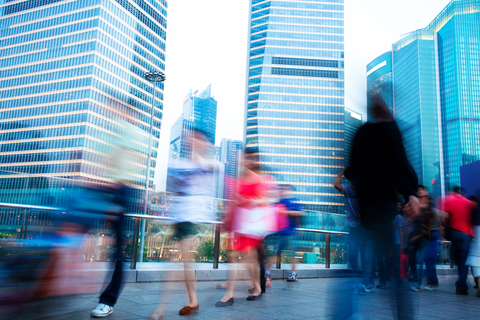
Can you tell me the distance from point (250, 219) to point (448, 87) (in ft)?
435

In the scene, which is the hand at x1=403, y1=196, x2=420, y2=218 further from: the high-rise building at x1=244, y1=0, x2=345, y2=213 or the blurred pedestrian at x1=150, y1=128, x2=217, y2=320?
the high-rise building at x1=244, y1=0, x2=345, y2=213

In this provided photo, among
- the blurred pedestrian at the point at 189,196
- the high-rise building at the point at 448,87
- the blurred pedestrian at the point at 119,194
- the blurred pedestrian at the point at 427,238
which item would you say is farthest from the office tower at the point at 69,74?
the blurred pedestrian at the point at 119,194

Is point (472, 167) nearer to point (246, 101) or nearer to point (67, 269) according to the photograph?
point (246, 101)

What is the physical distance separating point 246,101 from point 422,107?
193ft

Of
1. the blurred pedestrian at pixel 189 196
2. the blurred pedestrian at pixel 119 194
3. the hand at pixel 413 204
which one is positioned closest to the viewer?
the hand at pixel 413 204

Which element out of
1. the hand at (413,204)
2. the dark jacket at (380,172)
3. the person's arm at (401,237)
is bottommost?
the person's arm at (401,237)

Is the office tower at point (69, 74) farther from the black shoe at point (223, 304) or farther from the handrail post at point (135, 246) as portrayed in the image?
the black shoe at point (223, 304)

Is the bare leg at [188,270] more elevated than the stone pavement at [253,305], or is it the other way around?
the bare leg at [188,270]

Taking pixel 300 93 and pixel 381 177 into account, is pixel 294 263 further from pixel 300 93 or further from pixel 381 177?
pixel 300 93

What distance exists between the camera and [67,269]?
2621 mm

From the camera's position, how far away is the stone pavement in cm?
263

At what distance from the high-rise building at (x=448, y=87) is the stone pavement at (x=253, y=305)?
114m

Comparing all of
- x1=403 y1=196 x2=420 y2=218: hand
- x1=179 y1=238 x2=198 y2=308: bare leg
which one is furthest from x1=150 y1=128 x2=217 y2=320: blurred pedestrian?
x1=403 y1=196 x2=420 y2=218: hand

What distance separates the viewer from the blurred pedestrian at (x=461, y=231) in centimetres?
583
